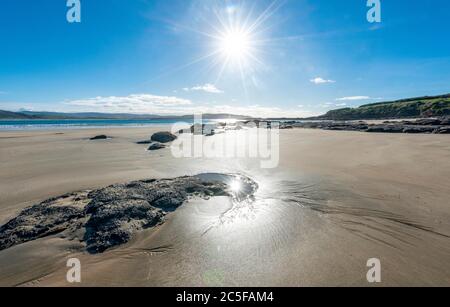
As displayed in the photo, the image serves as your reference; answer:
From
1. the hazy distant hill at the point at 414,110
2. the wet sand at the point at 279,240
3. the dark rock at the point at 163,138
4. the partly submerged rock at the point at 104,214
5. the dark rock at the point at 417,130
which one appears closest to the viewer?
the wet sand at the point at 279,240

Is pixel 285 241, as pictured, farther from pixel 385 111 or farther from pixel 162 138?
pixel 385 111

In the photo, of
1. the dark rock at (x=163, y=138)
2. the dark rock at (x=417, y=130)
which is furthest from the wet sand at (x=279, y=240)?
the dark rock at (x=417, y=130)

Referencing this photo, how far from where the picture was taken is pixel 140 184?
6086mm

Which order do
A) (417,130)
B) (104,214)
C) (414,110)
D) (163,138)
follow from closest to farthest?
(104,214), (163,138), (417,130), (414,110)

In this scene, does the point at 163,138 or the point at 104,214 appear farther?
the point at 163,138

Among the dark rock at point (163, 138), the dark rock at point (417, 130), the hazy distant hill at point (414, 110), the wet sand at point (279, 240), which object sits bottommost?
the wet sand at point (279, 240)

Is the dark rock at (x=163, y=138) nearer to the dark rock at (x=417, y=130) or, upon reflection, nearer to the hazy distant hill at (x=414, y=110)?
the dark rock at (x=417, y=130)

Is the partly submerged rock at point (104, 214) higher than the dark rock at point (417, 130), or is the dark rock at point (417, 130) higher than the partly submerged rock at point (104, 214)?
the dark rock at point (417, 130)

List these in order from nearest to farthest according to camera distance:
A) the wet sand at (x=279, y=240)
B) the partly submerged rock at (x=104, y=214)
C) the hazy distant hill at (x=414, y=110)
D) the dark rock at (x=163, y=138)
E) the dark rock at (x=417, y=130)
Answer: the wet sand at (x=279, y=240)
the partly submerged rock at (x=104, y=214)
the dark rock at (x=163, y=138)
the dark rock at (x=417, y=130)
the hazy distant hill at (x=414, y=110)

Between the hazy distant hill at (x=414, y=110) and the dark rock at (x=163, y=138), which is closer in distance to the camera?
the dark rock at (x=163, y=138)

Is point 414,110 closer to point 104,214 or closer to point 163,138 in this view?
point 163,138

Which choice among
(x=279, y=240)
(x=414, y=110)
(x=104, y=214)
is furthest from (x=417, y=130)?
(x=414, y=110)

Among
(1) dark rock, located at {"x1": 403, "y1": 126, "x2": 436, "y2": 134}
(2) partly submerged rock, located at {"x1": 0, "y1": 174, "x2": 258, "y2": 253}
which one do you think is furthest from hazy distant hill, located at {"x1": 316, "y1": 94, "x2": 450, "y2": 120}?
(2) partly submerged rock, located at {"x1": 0, "y1": 174, "x2": 258, "y2": 253}
